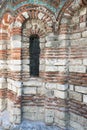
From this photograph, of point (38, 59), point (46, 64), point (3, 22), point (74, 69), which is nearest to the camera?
point (74, 69)

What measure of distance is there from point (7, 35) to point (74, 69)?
2794 millimetres

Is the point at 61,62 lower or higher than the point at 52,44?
lower

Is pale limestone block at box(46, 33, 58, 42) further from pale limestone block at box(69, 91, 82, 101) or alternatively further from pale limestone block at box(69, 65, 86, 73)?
pale limestone block at box(69, 91, 82, 101)

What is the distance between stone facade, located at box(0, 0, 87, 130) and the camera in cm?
451

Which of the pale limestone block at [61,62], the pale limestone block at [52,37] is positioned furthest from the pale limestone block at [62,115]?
the pale limestone block at [52,37]

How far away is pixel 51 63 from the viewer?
4922mm

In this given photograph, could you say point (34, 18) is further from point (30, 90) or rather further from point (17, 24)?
point (30, 90)

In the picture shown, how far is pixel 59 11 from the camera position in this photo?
15.5ft

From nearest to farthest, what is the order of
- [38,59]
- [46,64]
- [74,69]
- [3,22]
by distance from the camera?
[74,69] → [46,64] → [38,59] → [3,22]

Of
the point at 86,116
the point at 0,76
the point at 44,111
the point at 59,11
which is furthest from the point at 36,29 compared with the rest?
the point at 86,116

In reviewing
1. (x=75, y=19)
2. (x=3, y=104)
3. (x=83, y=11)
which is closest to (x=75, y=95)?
(x=75, y=19)

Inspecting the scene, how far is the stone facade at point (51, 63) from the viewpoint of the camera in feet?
14.8

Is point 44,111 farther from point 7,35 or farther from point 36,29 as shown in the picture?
point 7,35

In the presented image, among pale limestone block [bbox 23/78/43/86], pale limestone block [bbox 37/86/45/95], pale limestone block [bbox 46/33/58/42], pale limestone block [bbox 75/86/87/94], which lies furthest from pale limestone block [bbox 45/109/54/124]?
pale limestone block [bbox 46/33/58/42]
